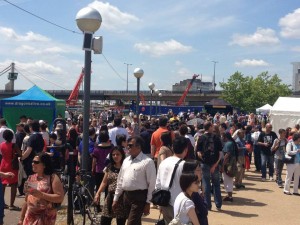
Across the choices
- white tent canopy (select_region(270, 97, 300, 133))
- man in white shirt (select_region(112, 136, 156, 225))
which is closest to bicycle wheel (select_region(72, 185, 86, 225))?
man in white shirt (select_region(112, 136, 156, 225))

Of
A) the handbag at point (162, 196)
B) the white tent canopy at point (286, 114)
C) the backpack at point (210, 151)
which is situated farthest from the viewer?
the white tent canopy at point (286, 114)

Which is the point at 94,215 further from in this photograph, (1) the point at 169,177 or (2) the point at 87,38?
(2) the point at 87,38

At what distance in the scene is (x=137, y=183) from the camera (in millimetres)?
5543

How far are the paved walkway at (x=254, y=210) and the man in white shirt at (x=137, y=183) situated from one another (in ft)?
7.71

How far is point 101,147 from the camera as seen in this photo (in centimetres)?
809

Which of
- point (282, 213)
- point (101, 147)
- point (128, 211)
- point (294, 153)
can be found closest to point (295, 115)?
point (294, 153)

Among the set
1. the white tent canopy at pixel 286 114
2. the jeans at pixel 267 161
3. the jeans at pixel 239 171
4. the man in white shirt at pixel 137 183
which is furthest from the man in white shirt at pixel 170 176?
the white tent canopy at pixel 286 114

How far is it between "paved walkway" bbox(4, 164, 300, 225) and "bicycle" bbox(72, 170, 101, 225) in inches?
14.1

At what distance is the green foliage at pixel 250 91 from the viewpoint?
65.9 meters

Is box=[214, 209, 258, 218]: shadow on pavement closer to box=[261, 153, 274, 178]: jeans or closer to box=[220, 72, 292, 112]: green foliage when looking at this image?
box=[261, 153, 274, 178]: jeans

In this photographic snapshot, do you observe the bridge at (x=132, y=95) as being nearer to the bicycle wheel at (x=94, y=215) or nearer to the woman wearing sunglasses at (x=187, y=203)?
the bicycle wheel at (x=94, y=215)

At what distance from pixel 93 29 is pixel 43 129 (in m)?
4.14

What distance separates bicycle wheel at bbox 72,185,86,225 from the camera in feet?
24.4

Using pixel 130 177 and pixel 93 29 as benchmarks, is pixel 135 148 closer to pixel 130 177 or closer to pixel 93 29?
pixel 130 177
